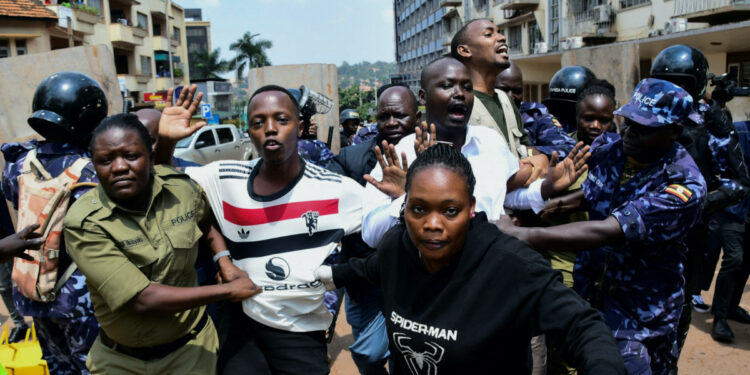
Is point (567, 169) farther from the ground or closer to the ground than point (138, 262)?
farther from the ground

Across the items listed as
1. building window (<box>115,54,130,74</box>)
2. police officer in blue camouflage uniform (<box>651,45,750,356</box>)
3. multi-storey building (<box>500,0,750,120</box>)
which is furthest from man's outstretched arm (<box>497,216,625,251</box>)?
building window (<box>115,54,130,74</box>)

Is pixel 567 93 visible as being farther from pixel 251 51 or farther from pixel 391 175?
pixel 251 51

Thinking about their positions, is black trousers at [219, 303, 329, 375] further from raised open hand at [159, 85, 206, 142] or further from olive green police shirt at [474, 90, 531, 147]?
olive green police shirt at [474, 90, 531, 147]

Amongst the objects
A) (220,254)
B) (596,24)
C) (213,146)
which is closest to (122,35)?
(213,146)

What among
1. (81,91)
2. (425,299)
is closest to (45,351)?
(81,91)

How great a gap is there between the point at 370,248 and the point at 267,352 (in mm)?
888

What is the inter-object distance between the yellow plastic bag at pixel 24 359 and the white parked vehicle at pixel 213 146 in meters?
10.9

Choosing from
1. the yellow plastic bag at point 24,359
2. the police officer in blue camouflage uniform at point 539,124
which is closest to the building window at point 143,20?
the police officer in blue camouflage uniform at point 539,124

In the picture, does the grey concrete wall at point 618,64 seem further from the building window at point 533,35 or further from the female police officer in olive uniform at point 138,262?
the building window at point 533,35

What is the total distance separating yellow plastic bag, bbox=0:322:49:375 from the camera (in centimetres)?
286

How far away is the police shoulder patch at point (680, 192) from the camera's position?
8.08 ft

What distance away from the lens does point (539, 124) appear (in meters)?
4.20

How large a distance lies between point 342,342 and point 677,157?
3353 mm

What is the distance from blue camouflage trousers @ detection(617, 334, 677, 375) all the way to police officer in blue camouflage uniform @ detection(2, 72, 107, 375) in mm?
2620
